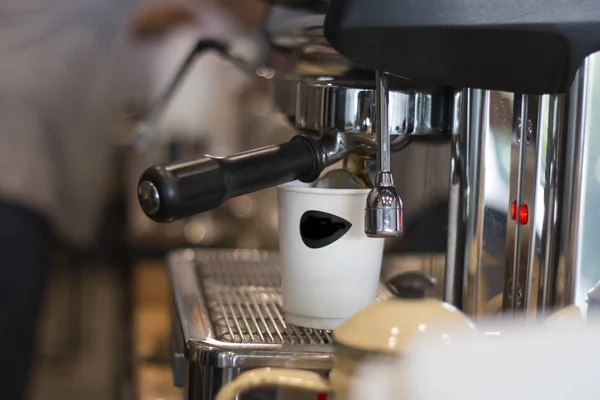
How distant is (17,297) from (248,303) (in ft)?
3.21

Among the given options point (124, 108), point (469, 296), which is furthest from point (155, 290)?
point (469, 296)

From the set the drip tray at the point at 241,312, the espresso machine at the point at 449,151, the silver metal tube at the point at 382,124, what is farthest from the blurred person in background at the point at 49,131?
the silver metal tube at the point at 382,124

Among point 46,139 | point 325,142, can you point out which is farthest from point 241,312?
point 46,139

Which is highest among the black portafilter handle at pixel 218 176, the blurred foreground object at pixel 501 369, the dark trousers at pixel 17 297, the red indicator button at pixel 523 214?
the black portafilter handle at pixel 218 176

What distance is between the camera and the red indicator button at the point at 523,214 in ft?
1.59

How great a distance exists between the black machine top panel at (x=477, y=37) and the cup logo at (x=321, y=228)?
0.12 meters

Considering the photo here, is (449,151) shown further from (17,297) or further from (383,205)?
(17,297)

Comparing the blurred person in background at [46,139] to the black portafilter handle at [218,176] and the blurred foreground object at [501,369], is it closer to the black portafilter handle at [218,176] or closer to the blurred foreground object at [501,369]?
the black portafilter handle at [218,176]

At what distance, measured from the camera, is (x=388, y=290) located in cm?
64

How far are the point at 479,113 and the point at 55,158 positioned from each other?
4.49 ft

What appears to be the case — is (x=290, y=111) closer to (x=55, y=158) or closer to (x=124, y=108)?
(x=55, y=158)

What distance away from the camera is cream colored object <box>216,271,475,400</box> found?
1.00 feet

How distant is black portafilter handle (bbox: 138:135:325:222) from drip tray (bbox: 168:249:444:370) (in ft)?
0.29

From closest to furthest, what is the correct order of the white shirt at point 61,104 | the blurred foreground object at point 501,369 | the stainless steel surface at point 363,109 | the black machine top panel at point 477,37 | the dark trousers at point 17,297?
the blurred foreground object at point 501,369 < the black machine top panel at point 477,37 < the stainless steel surface at point 363,109 < the dark trousers at point 17,297 < the white shirt at point 61,104
